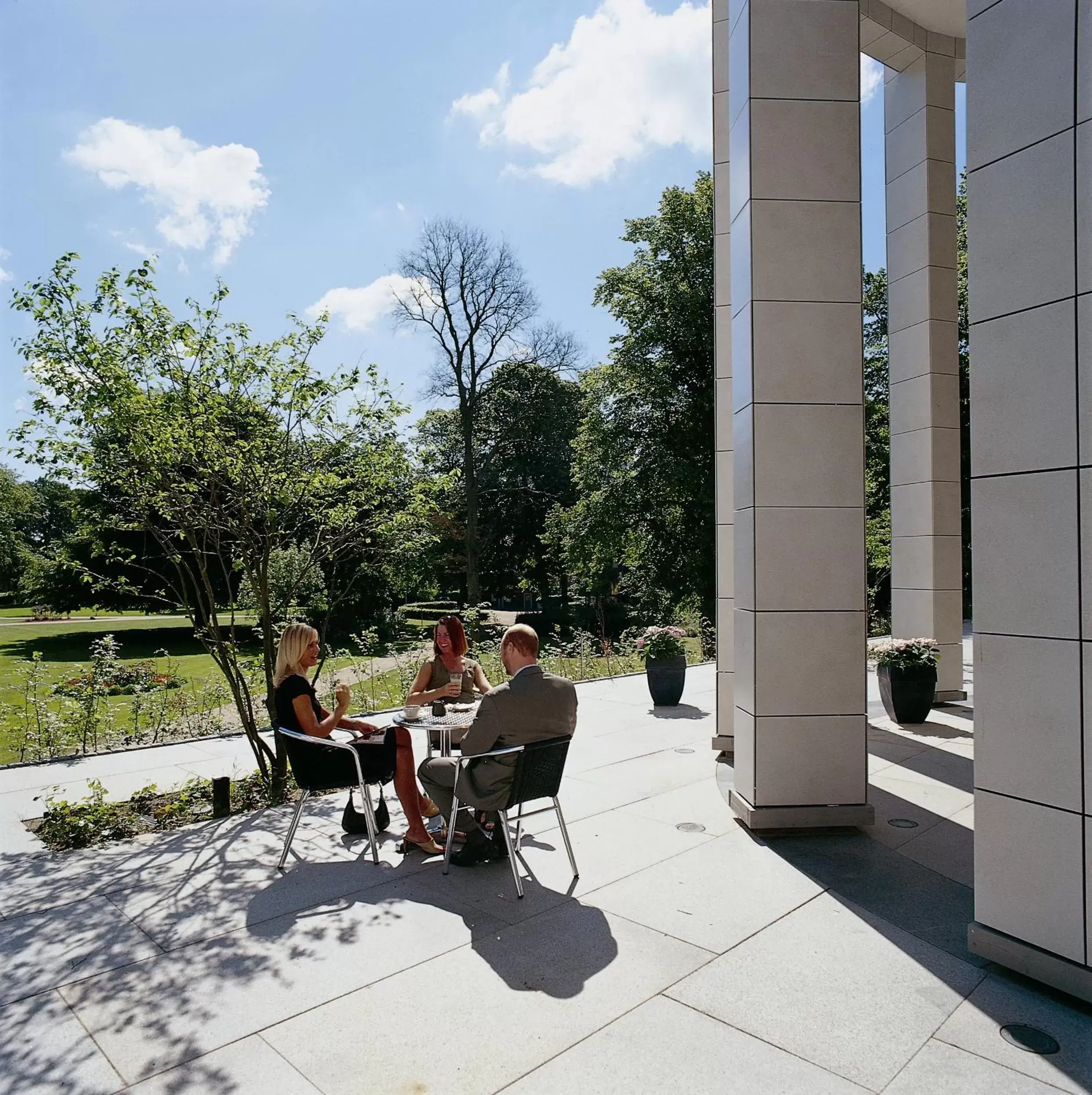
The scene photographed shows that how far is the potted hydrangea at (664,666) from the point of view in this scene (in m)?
10.2

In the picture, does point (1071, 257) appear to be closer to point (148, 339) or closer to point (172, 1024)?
point (172, 1024)

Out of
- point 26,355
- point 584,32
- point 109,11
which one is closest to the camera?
point 26,355

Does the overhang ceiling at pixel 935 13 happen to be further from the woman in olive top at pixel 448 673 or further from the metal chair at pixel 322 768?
the metal chair at pixel 322 768

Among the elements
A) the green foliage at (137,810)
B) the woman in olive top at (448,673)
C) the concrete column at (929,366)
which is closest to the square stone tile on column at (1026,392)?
the woman in olive top at (448,673)

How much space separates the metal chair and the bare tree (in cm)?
2020

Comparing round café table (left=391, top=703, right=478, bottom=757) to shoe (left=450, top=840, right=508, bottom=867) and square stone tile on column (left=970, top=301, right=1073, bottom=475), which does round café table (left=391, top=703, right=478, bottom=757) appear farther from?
square stone tile on column (left=970, top=301, right=1073, bottom=475)

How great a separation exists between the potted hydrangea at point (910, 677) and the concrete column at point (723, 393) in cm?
214

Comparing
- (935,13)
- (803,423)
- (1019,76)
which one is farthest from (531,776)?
(935,13)

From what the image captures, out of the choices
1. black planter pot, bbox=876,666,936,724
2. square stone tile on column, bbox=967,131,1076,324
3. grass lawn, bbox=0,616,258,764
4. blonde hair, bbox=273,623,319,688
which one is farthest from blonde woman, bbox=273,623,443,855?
black planter pot, bbox=876,666,936,724

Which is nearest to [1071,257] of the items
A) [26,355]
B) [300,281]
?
[26,355]

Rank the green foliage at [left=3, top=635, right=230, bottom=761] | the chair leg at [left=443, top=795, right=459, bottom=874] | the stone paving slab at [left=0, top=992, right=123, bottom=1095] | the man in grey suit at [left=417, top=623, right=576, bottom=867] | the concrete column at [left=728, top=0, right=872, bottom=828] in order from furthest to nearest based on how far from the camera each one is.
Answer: the green foliage at [left=3, top=635, right=230, bottom=761] < the concrete column at [left=728, top=0, right=872, bottom=828] < the chair leg at [left=443, top=795, right=459, bottom=874] < the man in grey suit at [left=417, top=623, right=576, bottom=867] < the stone paving slab at [left=0, top=992, right=123, bottom=1095]

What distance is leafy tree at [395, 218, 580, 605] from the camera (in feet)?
83.5

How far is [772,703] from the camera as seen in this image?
5.34m

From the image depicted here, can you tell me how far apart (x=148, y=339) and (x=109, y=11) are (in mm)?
2982
